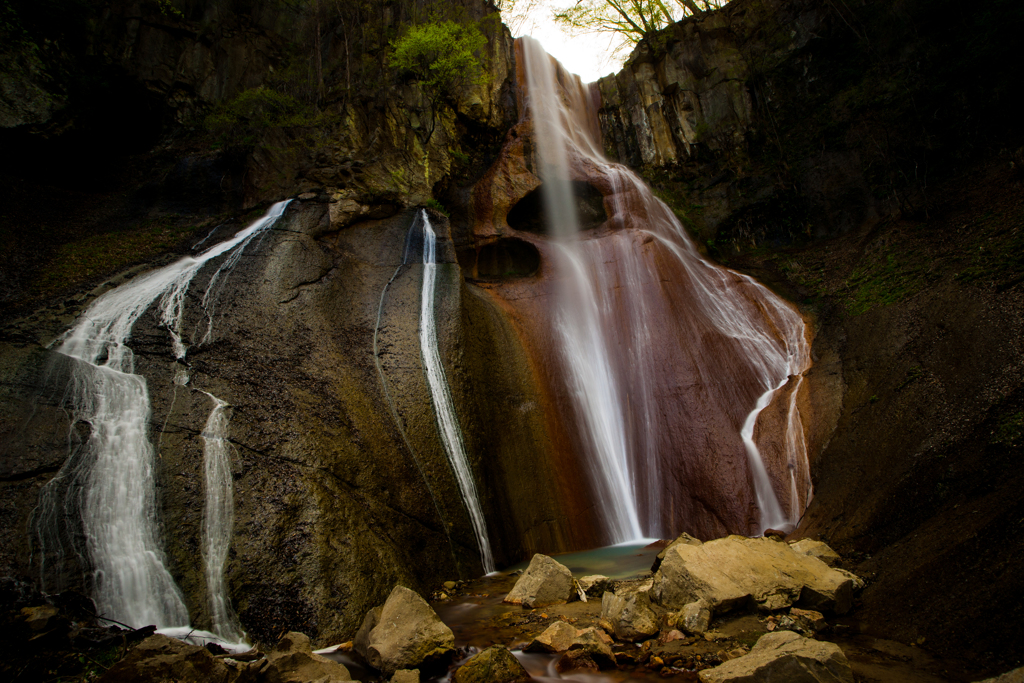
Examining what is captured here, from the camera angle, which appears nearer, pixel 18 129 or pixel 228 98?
pixel 18 129

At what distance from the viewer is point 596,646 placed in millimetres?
4359

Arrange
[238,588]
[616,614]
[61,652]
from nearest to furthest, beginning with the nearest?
[61,652]
[616,614]
[238,588]

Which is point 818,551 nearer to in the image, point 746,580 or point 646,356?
point 746,580

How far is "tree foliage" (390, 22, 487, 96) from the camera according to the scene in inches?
571

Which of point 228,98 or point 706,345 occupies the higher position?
point 228,98

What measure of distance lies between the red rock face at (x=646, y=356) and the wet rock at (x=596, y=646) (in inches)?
170

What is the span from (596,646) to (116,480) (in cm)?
548

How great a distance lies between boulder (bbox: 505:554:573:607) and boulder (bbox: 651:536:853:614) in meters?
1.07

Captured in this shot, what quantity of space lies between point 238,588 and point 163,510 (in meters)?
1.27

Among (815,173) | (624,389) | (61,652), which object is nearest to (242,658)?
(61,652)

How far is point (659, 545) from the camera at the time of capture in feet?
27.3

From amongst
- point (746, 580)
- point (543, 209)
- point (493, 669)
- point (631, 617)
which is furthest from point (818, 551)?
point (543, 209)

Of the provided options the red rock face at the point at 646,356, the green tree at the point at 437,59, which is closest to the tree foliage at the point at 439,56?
the green tree at the point at 437,59

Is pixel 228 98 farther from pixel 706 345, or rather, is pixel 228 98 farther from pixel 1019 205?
pixel 1019 205
